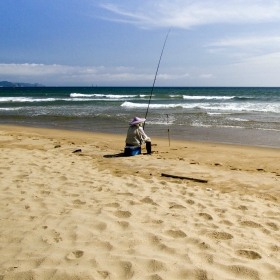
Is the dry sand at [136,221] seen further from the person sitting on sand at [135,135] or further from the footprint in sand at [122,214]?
the person sitting on sand at [135,135]

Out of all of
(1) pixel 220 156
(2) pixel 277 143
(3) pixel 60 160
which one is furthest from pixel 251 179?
(2) pixel 277 143

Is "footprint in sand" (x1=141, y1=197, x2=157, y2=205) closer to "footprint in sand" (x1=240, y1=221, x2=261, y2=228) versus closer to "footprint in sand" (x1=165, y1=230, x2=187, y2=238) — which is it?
"footprint in sand" (x1=165, y1=230, x2=187, y2=238)

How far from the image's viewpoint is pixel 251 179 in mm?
5453

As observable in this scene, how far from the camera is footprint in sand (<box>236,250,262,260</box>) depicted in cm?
271

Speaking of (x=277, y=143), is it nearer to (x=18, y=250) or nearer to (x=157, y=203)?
(x=157, y=203)

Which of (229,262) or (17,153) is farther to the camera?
(17,153)

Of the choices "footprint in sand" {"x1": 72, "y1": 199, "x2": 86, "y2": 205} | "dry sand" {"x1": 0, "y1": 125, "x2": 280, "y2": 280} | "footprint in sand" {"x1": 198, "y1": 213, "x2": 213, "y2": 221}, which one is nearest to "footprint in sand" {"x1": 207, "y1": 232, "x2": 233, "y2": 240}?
"dry sand" {"x1": 0, "y1": 125, "x2": 280, "y2": 280}

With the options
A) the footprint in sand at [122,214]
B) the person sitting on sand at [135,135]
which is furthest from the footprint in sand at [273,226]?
the person sitting on sand at [135,135]

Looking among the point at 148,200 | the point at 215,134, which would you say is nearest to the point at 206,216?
the point at 148,200

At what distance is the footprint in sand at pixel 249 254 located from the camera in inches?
107

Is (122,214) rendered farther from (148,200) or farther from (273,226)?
(273,226)

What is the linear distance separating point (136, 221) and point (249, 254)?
1193 millimetres

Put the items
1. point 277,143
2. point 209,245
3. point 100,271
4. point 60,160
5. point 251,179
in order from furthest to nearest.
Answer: point 277,143
point 60,160
point 251,179
point 209,245
point 100,271

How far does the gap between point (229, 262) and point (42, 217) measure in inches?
78.9
